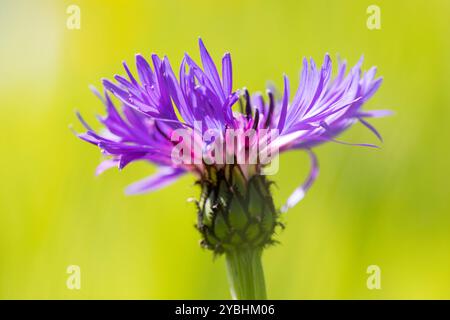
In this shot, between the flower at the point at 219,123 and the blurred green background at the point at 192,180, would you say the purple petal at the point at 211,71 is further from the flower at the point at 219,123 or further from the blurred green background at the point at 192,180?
the blurred green background at the point at 192,180

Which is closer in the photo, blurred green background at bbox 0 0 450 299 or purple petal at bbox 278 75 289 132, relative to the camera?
purple petal at bbox 278 75 289 132

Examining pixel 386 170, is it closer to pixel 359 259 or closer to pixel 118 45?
pixel 359 259

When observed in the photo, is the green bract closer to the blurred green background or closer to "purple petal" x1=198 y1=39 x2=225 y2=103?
"purple petal" x1=198 y1=39 x2=225 y2=103

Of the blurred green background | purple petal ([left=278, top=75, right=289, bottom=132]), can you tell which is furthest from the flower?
the blurred green background

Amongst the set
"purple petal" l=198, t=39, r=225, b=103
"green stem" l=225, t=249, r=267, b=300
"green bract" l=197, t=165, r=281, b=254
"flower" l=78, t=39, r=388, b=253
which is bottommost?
"green stem" l=225, t=249, r=267, b=300

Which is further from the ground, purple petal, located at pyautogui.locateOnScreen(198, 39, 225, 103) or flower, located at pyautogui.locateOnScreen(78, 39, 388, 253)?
purple petal, located at pyautogui.locateOnScreen(198, 39, 225, 103)
